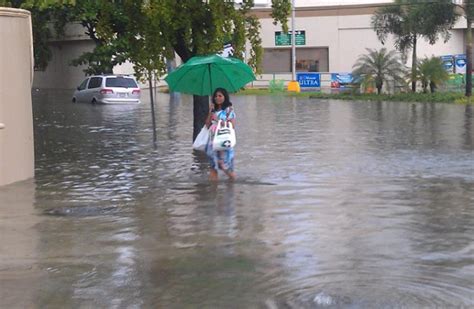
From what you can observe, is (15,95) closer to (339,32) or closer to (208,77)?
(208,77)

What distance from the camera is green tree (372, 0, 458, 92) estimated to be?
34031mm

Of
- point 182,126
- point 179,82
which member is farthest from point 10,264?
point 182,126

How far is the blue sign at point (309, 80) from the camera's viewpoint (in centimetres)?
5041

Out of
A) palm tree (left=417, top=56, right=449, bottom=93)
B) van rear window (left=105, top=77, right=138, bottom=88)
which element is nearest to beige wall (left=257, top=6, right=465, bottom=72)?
palm tree (left=417, top=56, right=449, bottom=93)

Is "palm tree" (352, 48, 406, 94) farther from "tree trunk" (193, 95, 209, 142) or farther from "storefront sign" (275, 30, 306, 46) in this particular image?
"storefront sign" (275, 30, 306, 46)

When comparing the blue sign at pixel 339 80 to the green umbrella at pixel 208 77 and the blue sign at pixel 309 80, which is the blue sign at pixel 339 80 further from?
the green umbrella at pixel 208 77

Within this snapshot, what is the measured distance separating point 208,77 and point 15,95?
10.1 ft

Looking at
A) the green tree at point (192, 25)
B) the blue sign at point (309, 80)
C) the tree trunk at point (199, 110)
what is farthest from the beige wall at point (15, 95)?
the blue sign at point (309, 80)

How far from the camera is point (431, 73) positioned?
3569 cm

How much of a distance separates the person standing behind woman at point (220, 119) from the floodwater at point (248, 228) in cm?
28

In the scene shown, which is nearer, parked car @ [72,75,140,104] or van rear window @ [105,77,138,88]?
parked car @ [72,75,140,104]

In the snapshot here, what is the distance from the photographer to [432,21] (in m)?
34.3

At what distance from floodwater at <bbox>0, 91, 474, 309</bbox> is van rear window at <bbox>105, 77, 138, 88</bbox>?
16.5 meters

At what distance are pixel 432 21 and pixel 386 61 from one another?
302 centimetres
